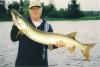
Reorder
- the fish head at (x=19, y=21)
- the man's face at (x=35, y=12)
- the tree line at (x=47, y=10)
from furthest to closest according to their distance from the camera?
1. the tree line at (x=47, y=10)
2. the man's face at (x=35, y=12)
3. the fish head at (x=19, y=21)

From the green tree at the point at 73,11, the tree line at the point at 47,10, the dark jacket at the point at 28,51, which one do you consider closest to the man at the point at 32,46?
the dark jacket at the point at 28,51

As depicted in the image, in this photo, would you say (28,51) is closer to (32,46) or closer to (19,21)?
(32,46)

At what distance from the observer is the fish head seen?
4.95 meters

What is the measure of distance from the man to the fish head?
0.26 meters

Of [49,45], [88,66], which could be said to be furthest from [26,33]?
[88,66]

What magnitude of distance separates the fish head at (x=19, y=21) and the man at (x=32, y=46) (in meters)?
0.26

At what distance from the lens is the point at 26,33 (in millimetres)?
5152

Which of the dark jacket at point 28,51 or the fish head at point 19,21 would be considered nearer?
the fish head at point 19,21

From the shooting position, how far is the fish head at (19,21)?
16.3 ft

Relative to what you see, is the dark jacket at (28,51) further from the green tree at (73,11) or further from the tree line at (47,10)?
the green tree at (73,11)

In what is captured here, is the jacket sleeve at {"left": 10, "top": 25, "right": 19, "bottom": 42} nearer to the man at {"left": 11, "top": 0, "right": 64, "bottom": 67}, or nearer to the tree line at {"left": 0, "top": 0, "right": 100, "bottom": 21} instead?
the man at {"left": 11, "top": 0, "right": 64, "bottom": 67}

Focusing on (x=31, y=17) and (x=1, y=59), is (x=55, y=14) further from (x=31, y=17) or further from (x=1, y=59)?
(x=31, y=17)

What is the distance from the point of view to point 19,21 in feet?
16.4

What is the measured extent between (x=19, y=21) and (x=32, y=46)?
53cm
